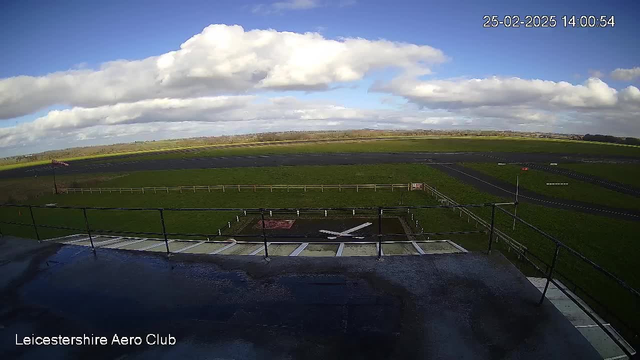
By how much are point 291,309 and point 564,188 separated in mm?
42148

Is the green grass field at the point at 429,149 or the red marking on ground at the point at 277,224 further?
the green grass field at the point at 429,149

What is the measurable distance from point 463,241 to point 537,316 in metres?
14.6

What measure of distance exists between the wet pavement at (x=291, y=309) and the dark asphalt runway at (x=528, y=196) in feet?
94.0

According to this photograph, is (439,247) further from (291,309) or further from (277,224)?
(277,224)

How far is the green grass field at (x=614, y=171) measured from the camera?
39.5m

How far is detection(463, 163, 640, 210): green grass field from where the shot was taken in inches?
1136

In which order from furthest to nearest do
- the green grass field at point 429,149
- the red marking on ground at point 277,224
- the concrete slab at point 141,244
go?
the green grass field at point 429,149, the red marking on ground at point 277,224, the concrete slab at point 141,244

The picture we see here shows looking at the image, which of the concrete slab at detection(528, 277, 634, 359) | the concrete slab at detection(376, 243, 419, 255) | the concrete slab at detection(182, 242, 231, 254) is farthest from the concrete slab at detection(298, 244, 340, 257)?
the concrete slab at detection(528, 277, 634, 359)

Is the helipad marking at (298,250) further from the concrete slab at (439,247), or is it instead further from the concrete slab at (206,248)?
the concrete slab at (439,247)

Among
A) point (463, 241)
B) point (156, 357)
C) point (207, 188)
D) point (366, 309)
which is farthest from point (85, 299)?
point (207, 188)

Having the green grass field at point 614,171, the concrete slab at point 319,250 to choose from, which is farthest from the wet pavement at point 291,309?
the green grass field at point 614,171

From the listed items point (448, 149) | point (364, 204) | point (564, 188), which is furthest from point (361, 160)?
point (448, 149)

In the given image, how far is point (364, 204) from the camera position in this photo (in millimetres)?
28938

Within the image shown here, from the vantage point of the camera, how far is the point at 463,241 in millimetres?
17828
